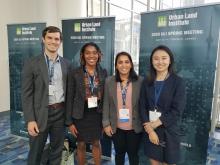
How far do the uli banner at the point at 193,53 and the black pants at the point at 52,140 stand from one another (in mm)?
1220

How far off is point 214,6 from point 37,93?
6.05 feet

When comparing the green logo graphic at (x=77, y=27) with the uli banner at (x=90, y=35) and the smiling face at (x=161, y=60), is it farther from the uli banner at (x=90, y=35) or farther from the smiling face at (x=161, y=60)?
the smiling face at (x=161, y=60)

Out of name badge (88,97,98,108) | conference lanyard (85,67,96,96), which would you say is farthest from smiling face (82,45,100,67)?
name badge (88,97,98,108)

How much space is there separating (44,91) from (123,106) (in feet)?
2.45

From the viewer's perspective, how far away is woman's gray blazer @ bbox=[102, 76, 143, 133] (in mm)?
2111

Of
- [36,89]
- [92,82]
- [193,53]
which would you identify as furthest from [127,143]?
→ [193,53]

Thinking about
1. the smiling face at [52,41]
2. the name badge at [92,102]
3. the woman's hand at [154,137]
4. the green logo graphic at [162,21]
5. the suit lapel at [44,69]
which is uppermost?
the green logo graphic at [162,21]

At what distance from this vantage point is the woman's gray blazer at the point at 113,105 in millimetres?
2111

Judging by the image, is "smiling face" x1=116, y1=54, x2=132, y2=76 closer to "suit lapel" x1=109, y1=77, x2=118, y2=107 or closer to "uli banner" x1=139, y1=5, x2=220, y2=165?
"suit lapel" x1=109, y1=77, x2=118, y2=107

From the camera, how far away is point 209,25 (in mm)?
2182

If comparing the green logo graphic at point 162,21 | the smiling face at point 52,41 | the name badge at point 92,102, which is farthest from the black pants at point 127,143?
the green logo graphic at point 162,21

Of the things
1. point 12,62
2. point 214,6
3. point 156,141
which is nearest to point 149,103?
point 156,141

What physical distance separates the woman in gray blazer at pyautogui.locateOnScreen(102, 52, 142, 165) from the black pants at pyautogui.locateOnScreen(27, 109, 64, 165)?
456mm

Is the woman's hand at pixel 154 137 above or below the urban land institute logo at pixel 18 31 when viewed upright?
below
